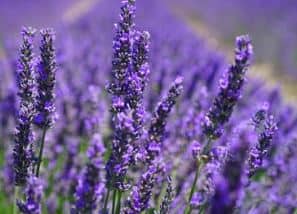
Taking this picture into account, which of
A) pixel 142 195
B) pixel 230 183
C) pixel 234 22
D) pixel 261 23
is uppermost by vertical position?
pixel 234 22

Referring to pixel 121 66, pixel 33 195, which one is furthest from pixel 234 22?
pixel 33 195

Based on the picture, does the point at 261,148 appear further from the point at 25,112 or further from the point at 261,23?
the point at 261,23

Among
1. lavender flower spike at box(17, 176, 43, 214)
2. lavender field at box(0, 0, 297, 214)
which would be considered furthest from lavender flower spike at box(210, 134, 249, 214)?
lavender flower spike at box(17, 176, 43, 214)

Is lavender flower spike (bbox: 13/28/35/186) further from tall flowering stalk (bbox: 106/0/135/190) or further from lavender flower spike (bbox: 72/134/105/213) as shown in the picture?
lavender flower spike (bbox: 72/134/105/213)

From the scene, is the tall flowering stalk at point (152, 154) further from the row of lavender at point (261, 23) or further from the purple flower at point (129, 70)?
the row of lavender at point (261, 23)

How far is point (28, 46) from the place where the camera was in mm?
A: 2422

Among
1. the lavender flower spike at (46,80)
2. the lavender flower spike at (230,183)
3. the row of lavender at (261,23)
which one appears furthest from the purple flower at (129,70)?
the row of lavender at (261,23)

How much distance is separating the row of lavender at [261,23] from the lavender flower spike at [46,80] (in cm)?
1281

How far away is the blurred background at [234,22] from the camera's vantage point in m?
15.0

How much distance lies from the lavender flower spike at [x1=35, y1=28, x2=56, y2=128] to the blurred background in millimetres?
9852

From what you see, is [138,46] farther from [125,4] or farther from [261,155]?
[261,155]

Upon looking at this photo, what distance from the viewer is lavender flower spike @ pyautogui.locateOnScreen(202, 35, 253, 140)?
7.17 ft

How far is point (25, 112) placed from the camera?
2.38m

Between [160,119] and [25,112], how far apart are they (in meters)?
0.57
